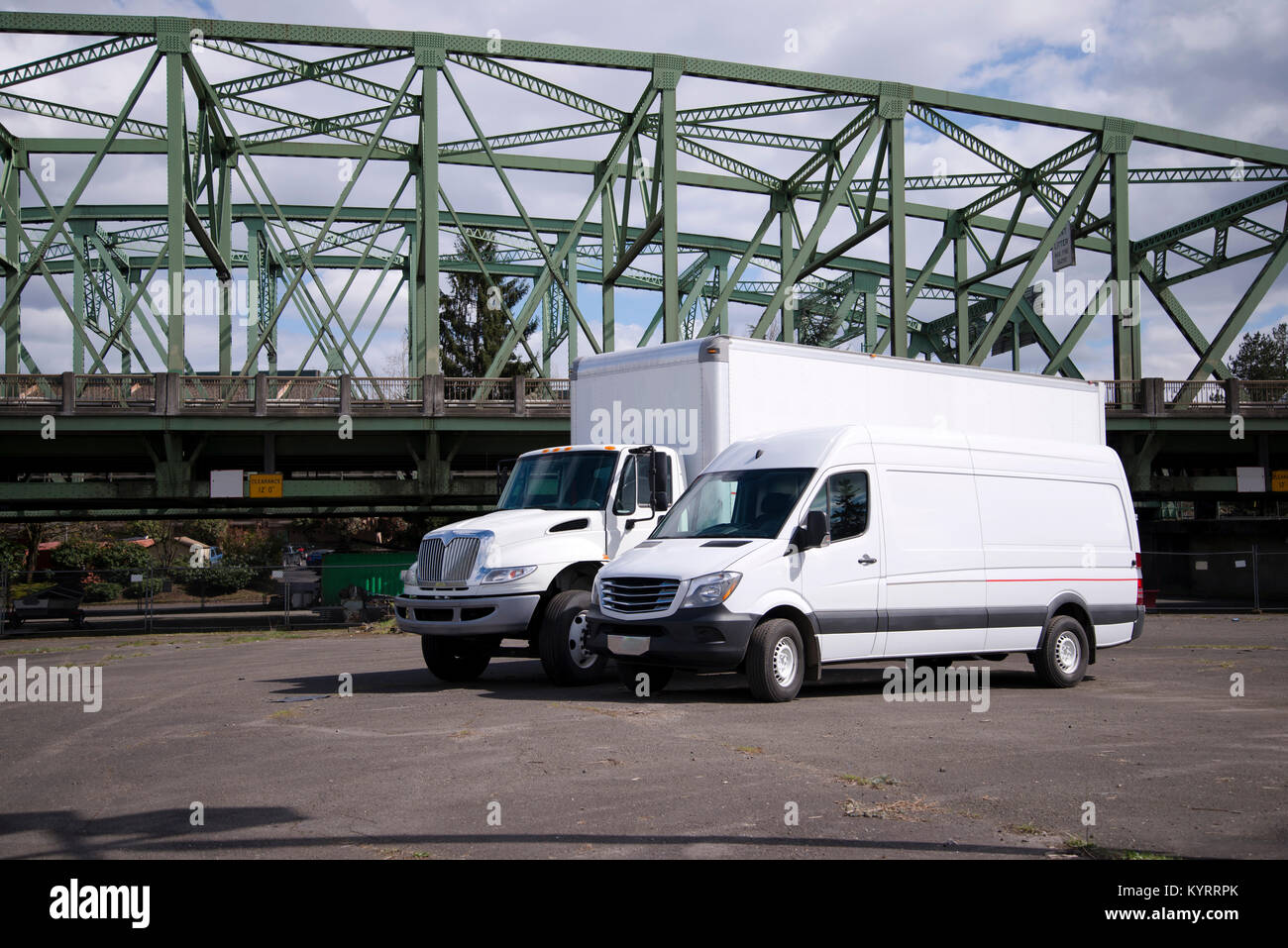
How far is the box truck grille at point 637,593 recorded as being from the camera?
10938 mm

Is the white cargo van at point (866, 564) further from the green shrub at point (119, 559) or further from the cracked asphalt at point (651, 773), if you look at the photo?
the green shrub at point (119, 559)

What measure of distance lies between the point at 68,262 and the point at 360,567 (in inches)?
1288

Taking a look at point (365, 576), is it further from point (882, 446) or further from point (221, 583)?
point (882, 446)

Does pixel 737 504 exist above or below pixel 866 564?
above

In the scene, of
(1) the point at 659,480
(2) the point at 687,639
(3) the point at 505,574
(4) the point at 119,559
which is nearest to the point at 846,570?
(2) the point at 687,639

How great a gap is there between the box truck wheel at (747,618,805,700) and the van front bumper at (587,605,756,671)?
130mm

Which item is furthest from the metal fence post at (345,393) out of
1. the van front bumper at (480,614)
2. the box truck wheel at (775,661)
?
the box truck wheel at (775,661)

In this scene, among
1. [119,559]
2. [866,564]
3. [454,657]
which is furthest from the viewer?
[119,559]

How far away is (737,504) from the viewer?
1177cm

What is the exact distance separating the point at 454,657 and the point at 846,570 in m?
5.17

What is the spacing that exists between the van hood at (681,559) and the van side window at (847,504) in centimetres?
78

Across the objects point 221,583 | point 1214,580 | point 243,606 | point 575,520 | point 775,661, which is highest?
point 575,520

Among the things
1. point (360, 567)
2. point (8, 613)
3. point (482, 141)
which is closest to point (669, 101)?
point (482, 141)

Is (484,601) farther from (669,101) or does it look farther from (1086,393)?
(669,101)
